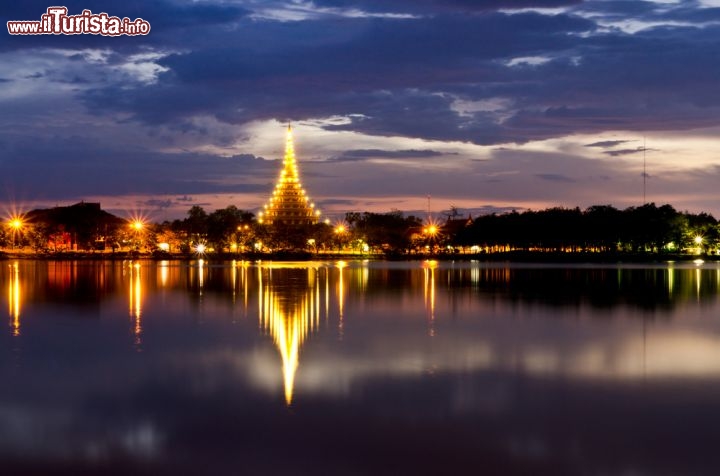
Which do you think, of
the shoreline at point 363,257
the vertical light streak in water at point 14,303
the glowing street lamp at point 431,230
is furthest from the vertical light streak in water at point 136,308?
the glowing street lamp at point 431,230

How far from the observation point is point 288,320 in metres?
32.4

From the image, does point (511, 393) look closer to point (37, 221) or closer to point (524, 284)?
point (524, 284)

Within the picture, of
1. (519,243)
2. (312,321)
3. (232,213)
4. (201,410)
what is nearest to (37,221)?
(232,213)

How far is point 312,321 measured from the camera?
32094 millimetres

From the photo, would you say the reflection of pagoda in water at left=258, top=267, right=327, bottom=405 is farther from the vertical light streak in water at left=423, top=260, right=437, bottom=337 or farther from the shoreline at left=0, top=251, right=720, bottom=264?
the shoreline at left=0, top=251, right=720, bottom=264

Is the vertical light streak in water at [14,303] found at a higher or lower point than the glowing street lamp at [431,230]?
lower

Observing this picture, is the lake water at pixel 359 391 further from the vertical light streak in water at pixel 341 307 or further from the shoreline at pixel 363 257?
the shoreline at pixel 363 257

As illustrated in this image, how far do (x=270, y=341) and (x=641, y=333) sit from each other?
11751 millimetres

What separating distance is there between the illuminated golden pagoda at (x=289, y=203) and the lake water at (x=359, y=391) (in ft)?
424

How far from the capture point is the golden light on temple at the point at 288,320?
21631 millimetres

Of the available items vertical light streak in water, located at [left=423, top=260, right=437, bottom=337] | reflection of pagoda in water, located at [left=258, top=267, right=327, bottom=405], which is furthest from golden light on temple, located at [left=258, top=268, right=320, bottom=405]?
vertical light streak in water, located at [left=423, top=260, right=437, bottom=337]

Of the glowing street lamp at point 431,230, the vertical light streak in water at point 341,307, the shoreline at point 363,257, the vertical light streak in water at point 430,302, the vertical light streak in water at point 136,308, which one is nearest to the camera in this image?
the vertical light streak in water at point 136,308

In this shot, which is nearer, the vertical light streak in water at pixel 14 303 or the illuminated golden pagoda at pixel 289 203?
the vertical light streak in water at pixel 14 303

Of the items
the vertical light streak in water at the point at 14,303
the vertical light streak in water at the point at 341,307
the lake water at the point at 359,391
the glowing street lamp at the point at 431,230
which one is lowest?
the lake water at the point at 359,391
